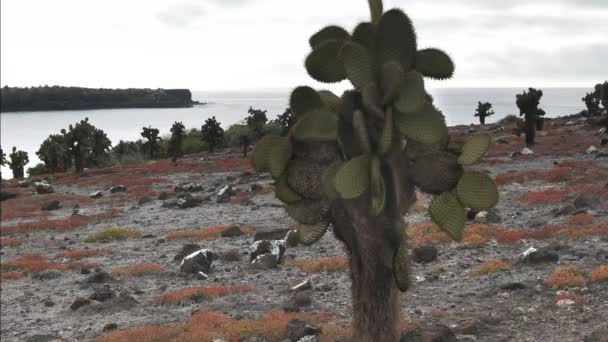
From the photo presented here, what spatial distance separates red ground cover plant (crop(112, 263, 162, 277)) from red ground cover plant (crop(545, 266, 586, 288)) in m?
12.3

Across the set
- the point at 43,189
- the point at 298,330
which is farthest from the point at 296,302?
the point at 43,189

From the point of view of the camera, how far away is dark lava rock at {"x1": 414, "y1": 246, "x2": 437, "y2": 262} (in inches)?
693

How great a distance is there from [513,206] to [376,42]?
64.1ft

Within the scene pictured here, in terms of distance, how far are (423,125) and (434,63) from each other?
100cm

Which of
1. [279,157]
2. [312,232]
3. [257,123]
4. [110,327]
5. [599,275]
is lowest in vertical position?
[110,327]

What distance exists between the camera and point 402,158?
7883 millimetres

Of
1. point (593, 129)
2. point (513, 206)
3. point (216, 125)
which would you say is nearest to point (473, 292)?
point (513, 206)

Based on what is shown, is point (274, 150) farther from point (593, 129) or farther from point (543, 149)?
point (593, 129)

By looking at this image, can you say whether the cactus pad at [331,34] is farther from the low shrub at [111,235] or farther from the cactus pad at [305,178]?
the low shrub at [111,235]

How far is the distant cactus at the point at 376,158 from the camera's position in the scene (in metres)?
7.46

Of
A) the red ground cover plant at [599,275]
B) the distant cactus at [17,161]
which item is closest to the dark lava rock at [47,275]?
the red ground cover plant at [599,275]

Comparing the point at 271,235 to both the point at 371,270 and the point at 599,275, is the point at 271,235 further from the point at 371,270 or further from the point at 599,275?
the point at 371,270

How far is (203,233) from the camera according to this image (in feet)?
84.4

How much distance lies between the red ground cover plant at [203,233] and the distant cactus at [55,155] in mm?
55898
